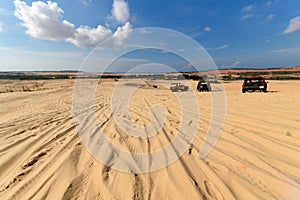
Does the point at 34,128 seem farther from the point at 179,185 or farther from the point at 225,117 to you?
the point at 225,117

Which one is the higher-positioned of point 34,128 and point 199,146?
point 199,146

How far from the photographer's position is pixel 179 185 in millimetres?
2646

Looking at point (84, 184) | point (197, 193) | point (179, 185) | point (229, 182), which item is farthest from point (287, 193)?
point (84, 184)

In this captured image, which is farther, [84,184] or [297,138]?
[297,138]

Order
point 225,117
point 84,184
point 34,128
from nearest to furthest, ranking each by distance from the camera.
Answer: point 84,184 → point 34,128 → point 225,117

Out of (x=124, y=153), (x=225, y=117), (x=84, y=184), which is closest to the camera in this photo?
(x=84, y=184)

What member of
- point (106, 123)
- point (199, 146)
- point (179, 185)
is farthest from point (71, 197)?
point (106, 123)

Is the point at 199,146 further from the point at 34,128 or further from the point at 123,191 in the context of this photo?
the point at 34,128

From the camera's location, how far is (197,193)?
2.45 m

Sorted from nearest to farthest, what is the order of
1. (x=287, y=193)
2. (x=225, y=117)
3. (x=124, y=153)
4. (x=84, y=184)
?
(x=287, y=193) < (x=84, y=184) < (x=124, y=153) < (x=225, y=117)

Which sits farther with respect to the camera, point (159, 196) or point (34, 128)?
point (34, 128)

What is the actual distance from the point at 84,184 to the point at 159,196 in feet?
3.36

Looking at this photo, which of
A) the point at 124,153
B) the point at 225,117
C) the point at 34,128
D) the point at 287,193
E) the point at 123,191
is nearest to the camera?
the point at 287,193

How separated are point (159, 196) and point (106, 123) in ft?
13.1
